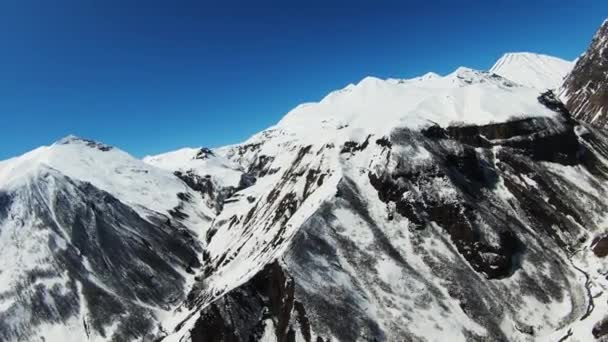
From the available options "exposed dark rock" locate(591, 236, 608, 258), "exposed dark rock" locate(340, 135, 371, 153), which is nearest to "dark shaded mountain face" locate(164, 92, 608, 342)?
"exposed dark rock" locate(340, 135, 371, 153)

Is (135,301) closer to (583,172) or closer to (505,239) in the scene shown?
(505,239)

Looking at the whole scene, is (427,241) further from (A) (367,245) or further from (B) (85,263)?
(B) (85,263)

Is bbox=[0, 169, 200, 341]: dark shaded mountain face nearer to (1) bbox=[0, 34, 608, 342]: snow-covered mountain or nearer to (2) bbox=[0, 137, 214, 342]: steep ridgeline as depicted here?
(2) bbox=[0, 137, 214, 342]: steep ridgeline

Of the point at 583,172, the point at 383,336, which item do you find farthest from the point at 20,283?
the point at 583,172

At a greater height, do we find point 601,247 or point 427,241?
point 427,241

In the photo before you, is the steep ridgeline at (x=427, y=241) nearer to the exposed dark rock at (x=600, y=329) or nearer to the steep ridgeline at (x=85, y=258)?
the exposed dark rock at (x=600, y=329)

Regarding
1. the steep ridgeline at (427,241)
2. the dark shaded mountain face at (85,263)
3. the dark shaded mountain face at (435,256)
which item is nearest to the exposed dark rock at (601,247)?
the steep ridgeline at (427,241)

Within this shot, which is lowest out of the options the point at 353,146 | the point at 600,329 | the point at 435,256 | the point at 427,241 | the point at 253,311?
the point at 600,329

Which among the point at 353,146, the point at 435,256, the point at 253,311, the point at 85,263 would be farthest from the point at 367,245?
the point at 85,263
